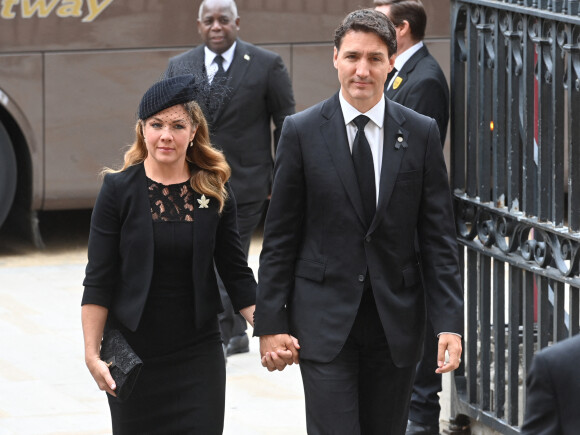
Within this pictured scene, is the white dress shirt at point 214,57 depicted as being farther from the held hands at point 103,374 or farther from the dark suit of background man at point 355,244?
the held hands at point 103,374

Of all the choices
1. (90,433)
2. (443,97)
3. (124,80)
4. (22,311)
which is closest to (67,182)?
(124,80)

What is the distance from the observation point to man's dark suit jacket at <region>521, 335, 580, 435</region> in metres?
2.39

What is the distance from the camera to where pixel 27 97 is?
10.6 m

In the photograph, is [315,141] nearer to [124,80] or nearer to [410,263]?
[410,263]

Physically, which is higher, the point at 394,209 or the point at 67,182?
the point at 394,209

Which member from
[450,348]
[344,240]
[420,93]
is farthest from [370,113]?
[420,93]

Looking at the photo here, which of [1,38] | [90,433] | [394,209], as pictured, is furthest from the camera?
[1,38]

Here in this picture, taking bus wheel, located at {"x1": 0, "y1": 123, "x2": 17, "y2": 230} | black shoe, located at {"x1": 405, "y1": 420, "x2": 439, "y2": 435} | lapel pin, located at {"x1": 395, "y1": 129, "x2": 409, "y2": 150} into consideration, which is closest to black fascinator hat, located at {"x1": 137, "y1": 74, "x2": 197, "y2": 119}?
lapel pin, located at {"x1": 395, "y1": 129, "x2": 409, "y2": 150}

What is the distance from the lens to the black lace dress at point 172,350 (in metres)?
4.49

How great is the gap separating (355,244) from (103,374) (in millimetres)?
947

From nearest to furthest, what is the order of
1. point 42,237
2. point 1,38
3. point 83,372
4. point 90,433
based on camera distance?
point 90,433 → point 83,372 → point 1,38 → point 42,237

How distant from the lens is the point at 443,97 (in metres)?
5.94

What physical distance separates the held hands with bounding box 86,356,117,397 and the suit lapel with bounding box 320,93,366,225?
985mm

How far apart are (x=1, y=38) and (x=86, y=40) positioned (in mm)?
670
